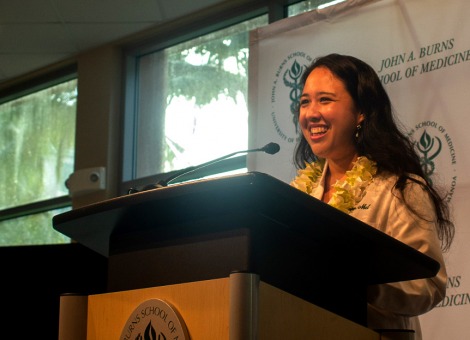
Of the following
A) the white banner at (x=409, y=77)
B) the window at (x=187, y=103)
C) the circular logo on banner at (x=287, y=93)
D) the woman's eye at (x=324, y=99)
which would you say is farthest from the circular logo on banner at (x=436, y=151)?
the window at (x=187, y=103)

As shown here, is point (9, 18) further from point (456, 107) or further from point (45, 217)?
point (456, 107)

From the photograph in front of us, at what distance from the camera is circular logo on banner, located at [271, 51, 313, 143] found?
4238 millimetres

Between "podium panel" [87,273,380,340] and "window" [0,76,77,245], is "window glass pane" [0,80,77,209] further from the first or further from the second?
"podium panel" [87,273,380,340]

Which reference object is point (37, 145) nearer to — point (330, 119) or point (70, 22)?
point (70, 22)

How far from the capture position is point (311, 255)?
155 cm

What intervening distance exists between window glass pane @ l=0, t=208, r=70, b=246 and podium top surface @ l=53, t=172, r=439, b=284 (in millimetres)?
4926

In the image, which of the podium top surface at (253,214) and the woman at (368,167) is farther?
the woman at (368,167)

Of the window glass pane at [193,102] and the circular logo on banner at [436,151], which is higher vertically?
the window glass pane at [193,102]

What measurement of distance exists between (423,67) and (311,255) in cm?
241

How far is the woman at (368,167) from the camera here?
1.99 metres

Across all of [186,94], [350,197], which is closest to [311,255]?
[350,197]

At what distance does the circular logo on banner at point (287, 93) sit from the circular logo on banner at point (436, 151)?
706 mm

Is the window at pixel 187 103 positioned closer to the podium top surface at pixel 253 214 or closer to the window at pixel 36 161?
the window at pixel 36 161

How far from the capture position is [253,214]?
55.6 inches
